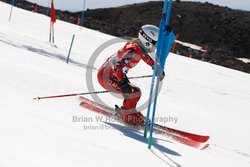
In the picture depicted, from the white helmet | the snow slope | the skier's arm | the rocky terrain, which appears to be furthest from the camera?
Answer: the rocky terrain

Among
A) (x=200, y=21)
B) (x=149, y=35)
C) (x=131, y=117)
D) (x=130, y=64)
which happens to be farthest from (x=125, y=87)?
→ (x=200, y=21)

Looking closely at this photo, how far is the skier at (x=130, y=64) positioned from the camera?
6301mm

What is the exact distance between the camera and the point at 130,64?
6.48m

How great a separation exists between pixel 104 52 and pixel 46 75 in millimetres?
10152

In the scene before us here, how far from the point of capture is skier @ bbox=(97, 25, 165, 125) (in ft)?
20.7

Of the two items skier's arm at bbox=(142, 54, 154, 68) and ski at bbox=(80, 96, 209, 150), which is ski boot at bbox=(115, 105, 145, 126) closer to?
ski at bbox=(80, 96, 209, 150)

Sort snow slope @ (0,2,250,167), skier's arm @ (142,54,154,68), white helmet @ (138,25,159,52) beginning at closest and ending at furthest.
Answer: snow slope @ (0,2,250,167), white helmet @ (138,25,159,52), skier's arm @ (142,54,154,68)

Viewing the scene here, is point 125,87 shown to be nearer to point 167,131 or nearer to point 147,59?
point 147,59

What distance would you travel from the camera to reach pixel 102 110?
22.8 ft

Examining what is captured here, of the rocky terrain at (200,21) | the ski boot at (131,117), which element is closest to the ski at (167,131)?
the ski boot at (131,117)

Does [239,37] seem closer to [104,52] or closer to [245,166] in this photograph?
[104,52]

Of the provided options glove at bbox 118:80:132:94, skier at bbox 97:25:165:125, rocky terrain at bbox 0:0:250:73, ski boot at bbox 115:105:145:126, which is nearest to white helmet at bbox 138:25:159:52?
skier at bbox 97:25:165:125

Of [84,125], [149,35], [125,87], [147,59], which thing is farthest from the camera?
[147,59]

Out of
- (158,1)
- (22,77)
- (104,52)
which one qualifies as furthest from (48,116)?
(158,1)
